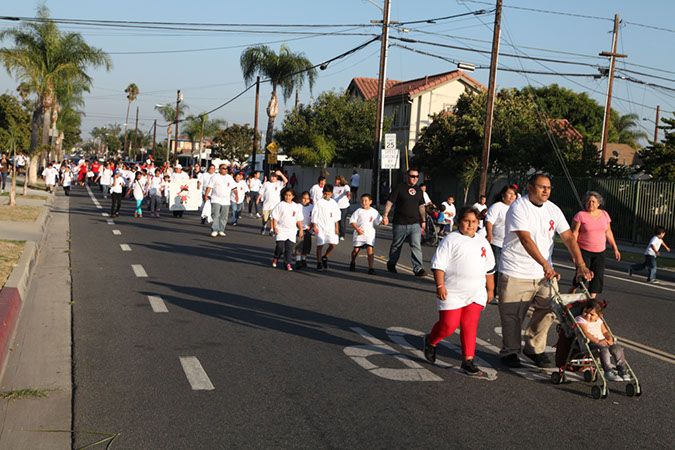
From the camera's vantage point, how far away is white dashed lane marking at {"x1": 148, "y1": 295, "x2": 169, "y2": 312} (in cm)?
902

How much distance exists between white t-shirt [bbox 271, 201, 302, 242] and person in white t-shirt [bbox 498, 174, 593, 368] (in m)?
6.29

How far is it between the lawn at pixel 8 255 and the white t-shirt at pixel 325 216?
4.90m

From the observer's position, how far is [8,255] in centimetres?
1185

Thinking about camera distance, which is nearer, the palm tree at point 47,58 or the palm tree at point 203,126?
the palm tree at point 47,58

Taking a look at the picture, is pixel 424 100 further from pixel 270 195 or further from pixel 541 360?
pixel 541 360

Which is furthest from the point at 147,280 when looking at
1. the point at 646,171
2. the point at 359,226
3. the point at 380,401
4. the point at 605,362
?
the point at 646,171

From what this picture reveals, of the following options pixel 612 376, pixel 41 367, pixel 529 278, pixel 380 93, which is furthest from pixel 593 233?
pixel 380 93

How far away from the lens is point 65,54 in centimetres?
3956

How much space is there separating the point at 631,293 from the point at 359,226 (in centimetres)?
470

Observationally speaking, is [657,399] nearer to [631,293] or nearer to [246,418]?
[246,418]

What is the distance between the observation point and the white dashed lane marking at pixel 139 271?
11672 millimetres

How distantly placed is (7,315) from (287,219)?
5836mm

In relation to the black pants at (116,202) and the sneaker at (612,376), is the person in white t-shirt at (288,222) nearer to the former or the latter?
the sneaker at (612,376)

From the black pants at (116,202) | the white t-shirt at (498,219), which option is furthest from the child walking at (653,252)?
the black pants at (116,202)
